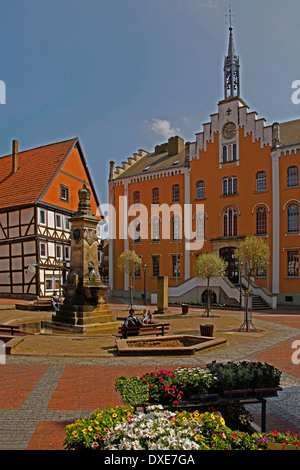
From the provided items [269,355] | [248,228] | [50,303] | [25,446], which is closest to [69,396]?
[25,446]

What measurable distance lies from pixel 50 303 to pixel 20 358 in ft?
53.1

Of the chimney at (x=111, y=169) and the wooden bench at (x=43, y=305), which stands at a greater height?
the chimney at (x=111, y=169)

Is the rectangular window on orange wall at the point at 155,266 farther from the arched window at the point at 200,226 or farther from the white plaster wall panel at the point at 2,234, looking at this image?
the white plaster wall panel at the point at 2,234

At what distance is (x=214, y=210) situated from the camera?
38.2 m

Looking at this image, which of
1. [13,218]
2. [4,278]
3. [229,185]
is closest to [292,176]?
[229,185]

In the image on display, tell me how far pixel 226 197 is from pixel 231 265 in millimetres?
6429

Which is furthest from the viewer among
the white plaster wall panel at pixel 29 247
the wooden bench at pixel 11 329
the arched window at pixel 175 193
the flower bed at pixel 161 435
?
the arched window at pixel 175 193

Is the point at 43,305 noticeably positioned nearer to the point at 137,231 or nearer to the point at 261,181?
the point at 137,231

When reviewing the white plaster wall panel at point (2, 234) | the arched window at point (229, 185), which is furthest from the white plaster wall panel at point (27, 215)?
the arched window at point (229, 185)

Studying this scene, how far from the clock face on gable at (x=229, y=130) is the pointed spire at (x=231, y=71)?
3030mm

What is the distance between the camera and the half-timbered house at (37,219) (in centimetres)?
3397

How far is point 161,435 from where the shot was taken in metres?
4.06

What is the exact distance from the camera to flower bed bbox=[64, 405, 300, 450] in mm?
3936
